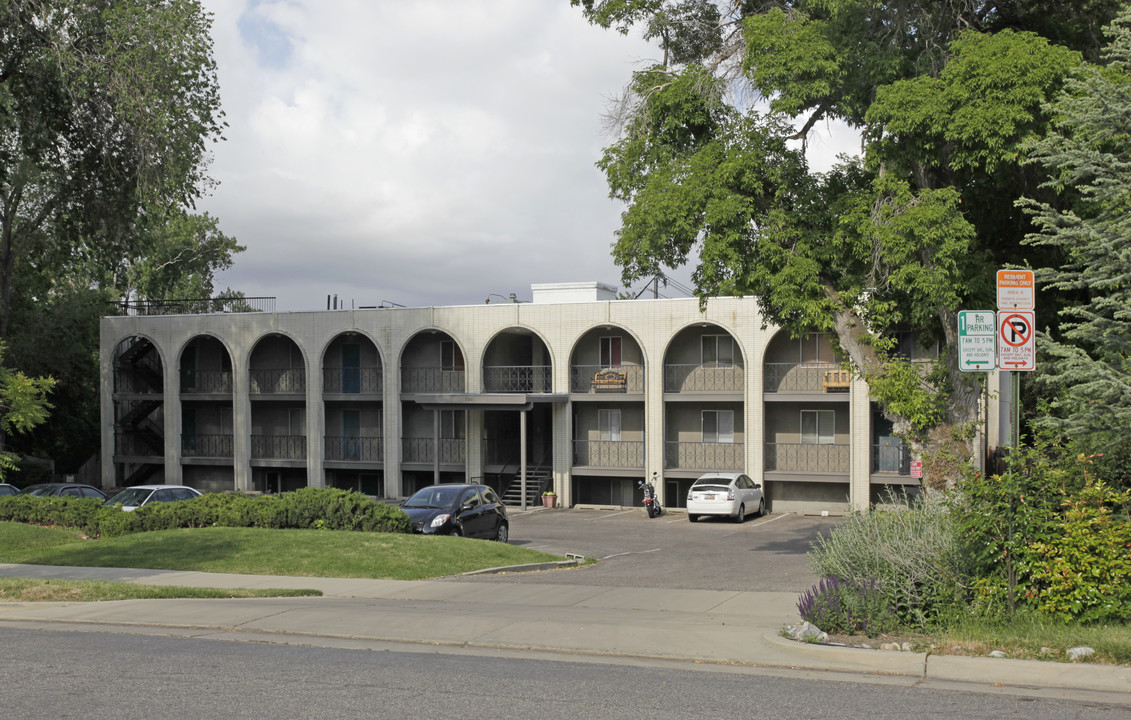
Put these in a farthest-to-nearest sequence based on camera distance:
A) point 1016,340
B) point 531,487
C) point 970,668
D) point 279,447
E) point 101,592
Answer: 1. point 279,447
2. point 531,487
3. point 101,592
4. point 1016,340
5. point 970,668

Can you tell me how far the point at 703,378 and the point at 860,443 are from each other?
20.5 feet

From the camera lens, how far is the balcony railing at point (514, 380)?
39344 millimetres

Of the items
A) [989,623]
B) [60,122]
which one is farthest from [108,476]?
[989,623]

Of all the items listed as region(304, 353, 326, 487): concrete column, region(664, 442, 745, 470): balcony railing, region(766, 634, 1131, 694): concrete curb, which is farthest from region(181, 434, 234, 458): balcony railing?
region(766, 634, 1131, 694): concrete curb

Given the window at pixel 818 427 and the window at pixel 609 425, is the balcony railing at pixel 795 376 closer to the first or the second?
the window at pixel 818 427

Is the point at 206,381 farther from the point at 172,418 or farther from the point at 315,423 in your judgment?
the point at 315,423

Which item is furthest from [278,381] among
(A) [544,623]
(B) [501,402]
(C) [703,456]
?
(A) [544,623]

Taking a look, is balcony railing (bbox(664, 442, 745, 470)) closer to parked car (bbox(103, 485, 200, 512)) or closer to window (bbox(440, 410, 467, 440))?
window (bbox(440, 410, 467, 440))

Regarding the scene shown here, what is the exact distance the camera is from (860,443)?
33219mm

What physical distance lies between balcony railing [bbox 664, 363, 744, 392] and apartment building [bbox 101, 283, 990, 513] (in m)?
0.05

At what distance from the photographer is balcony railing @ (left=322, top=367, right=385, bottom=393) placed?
41594mm

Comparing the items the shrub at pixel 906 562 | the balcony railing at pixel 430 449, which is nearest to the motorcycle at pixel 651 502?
the balcony railing at pixel 430 449

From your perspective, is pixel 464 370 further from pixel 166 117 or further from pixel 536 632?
pixel 536 632

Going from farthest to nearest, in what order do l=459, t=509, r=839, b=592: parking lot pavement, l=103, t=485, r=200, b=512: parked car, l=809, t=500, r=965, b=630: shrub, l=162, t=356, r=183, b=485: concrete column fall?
→ l=162, t=356, r=183, b=485: concrete column
l=103, t=485, r=200, b=512: parked car
l=459, t=509, r=839, b=592: parking lot pavement
l=809, t=500, r=965, b=630: shrub
